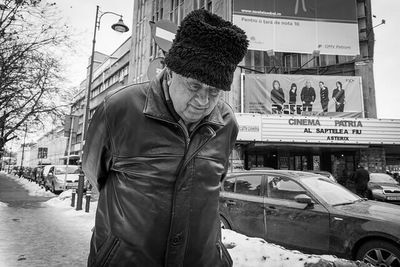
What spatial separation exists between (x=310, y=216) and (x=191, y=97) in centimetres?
429

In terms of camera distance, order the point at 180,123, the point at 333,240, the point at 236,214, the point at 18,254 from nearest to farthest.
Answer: the point at 180,123 < the point at 333,240 < the point at 18,254 < the point at 236,214

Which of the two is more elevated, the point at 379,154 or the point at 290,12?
the point at 290,12

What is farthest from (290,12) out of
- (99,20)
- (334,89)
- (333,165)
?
(99,20)

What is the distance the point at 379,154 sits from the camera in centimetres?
1744

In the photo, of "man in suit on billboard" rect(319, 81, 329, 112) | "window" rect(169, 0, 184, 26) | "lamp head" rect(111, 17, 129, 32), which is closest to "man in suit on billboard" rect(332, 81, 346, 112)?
"man in suit on billboard" rect(319, 81, 329, 112)

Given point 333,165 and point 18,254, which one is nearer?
point 18,254

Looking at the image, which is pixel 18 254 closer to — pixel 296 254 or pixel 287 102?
pixel 296 254

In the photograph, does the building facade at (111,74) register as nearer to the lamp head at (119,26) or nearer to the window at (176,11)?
the window at (176,11)

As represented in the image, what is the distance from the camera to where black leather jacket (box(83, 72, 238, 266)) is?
1.27 meters

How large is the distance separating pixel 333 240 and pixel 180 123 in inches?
165

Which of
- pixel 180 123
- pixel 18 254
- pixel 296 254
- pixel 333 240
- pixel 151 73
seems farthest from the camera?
pixel 18 254

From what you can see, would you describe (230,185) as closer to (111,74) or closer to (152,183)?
(152,183)

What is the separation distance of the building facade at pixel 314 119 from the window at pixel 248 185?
32.4ft

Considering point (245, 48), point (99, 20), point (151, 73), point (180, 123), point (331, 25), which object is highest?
point (331, 25)
